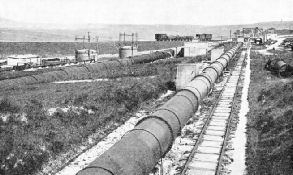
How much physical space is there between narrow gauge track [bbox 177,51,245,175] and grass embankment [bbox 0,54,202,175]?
22.5ft

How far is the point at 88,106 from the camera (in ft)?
80.5

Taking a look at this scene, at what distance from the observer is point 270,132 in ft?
62.3

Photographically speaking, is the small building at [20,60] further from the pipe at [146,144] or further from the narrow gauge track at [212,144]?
the pipe at [146,144]

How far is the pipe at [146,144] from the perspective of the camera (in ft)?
30.2

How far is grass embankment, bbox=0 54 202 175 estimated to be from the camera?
16375mm

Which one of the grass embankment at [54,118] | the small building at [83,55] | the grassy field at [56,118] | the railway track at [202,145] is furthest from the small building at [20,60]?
the railway track at [202,145]

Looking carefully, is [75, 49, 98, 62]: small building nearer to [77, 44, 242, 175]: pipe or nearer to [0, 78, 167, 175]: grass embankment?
[0, 78, 167, 175]: grass embankment

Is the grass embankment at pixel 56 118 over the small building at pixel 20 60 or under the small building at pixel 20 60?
under

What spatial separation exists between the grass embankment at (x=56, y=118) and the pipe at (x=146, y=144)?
7.15 m

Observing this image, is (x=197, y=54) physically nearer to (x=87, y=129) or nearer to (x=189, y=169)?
(x=87, y=129)

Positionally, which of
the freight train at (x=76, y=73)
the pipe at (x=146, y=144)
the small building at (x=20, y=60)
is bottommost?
the pipe at (x=146, y=144)

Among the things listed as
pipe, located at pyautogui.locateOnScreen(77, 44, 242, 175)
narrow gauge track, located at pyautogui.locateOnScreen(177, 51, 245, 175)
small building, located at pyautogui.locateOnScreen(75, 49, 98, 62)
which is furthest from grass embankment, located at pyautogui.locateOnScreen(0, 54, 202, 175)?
small building, located at pyautogui.locateOnScreen(75, 49, 98, 62)

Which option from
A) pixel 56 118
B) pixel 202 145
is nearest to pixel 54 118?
pixel 56 118

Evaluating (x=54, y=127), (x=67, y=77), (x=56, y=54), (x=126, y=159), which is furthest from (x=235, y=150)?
(x=56, y=54)
